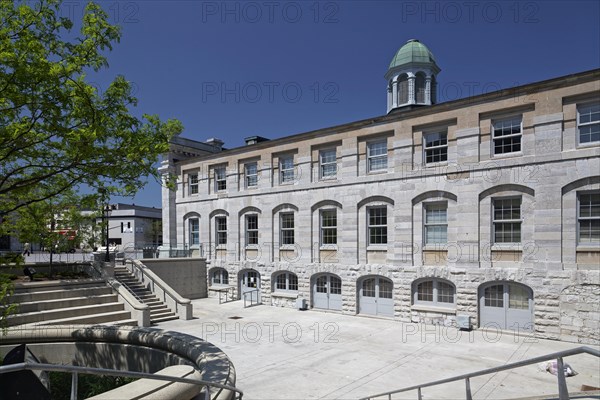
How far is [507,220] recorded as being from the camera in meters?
17.2

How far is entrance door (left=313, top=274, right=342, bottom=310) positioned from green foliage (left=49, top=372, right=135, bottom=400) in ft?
50.2

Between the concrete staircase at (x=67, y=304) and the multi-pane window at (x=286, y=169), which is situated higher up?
the multi-pane window at (x=286, y=169)

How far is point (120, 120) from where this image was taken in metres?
9.98

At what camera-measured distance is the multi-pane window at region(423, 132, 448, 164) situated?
63.3 ft

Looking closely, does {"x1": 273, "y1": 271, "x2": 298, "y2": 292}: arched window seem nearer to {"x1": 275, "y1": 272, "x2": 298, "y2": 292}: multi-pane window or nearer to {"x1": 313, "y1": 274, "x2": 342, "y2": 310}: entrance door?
{"x1": 275, "y1": 272, "x2": 298, "y2": 292}: multi-pane window

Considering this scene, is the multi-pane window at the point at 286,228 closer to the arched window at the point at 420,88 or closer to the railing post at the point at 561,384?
the arched window at the point at 420,88

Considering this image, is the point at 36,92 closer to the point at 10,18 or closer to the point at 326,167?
the point at 10,18

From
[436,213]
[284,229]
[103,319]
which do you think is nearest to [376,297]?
[436,213]

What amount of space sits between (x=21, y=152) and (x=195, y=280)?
20400 millimetres

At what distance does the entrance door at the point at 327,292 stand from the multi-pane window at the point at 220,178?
35.3ft

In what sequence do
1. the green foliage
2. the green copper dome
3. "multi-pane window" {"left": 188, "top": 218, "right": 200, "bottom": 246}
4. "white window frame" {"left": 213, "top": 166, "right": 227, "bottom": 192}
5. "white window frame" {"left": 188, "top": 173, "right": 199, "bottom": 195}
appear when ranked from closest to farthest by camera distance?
1. the green foliage
2. the green copper dome
3. "white window frame" {"left": 213, "top": 166, "right": 227, "bottom": 192}
4. "multi-pane window" {"left": 188, "top": 218, "right": 200, "bottom": 246}
5. "white window frame" {"left": 188, "top": 173, "right": 199, "bottom": 195}

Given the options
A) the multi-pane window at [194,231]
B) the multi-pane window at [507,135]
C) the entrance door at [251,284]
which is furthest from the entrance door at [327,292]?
the multi-pane window at [194,231]

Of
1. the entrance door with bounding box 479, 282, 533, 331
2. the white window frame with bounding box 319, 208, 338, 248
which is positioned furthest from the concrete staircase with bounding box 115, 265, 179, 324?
the entrance door with bounding box 479, 282, 533, 331

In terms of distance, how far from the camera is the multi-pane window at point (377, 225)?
2092 cm
